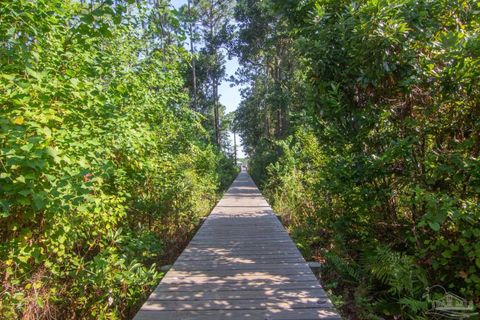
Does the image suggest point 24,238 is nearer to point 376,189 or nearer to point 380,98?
point 376,189

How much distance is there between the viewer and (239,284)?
12.4 ft

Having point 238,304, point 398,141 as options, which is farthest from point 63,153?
point 398,141

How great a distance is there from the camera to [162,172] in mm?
6918

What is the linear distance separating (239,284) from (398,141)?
Result: 2478 millimetres

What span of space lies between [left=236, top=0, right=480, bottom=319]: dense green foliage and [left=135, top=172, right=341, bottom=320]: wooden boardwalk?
0.77 metres

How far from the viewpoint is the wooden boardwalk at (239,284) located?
3098 mm

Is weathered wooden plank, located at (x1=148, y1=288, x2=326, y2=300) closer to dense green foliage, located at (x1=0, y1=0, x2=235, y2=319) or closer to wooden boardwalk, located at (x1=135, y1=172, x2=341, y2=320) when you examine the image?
wooden boardwalk, located at (x1=135, y1=172, x2=341, y2=320)

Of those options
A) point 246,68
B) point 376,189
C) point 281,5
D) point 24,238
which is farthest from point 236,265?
point 246,68

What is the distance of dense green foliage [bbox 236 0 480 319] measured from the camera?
3.34 meters

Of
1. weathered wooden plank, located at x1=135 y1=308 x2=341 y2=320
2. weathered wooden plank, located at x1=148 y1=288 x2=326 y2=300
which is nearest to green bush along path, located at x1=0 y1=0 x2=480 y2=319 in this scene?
weathered wooden plank, located at x1=148 y1=288 x2=326 y2=300

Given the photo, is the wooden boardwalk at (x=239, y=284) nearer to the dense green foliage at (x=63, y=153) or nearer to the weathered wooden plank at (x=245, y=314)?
the weathered wooden plank at (x=245, y=314)

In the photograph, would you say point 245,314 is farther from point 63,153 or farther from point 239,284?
point 63,153

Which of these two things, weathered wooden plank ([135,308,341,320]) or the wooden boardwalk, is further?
the wooden boardwalk

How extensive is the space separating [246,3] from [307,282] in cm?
2084
